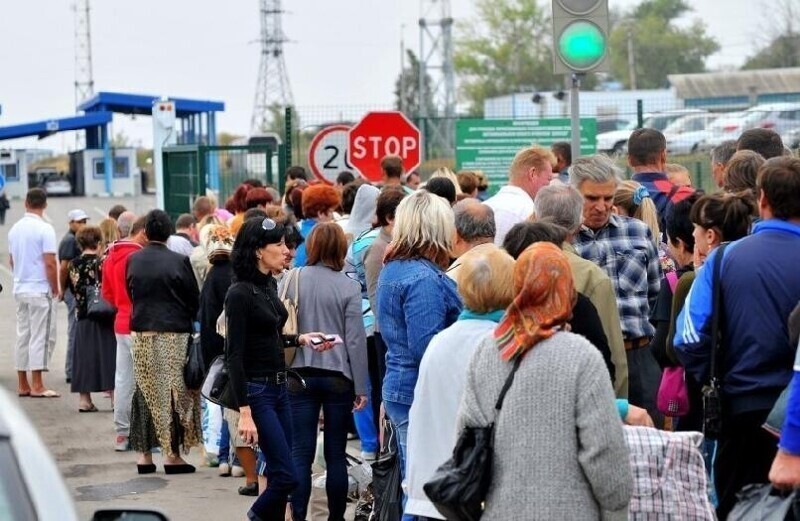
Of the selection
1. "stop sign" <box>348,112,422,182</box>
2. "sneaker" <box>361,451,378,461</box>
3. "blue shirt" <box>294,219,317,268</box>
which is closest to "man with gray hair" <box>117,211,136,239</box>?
"blue shirt" <box>294,219,317,268</box>

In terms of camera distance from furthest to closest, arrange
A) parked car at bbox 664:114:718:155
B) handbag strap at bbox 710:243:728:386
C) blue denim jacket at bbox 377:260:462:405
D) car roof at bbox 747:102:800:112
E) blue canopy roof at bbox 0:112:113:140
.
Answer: blue canopy roof at bbox 0:112:113:140
parked car at bbox 664:114:718:155
car roof at bbox 747:102:800:112
blue denim jacket at bbox 377:260:462:405
handbag strap at bbox 710:243:728:386

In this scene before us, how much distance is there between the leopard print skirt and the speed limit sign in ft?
22.5

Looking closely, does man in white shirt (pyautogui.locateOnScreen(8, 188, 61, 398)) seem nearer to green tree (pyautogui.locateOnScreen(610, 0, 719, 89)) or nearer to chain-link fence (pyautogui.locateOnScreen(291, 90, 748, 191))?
chain-link fence (pyautogui.locateOnScreen(291, 90, 748, 191))

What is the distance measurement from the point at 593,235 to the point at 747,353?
199 centimetres

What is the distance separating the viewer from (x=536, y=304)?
519cm

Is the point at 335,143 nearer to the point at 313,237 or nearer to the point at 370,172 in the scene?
the point at 370,172

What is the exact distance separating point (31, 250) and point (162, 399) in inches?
195

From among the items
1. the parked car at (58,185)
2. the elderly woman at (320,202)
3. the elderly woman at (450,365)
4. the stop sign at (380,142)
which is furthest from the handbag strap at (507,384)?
the parked car at (58,185)

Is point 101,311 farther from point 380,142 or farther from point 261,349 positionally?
point 261,349

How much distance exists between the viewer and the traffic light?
10000mm

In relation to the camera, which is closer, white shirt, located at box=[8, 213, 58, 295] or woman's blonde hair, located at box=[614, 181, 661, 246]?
woman's blonde hair, located at box=[614, 181, 661, 246]

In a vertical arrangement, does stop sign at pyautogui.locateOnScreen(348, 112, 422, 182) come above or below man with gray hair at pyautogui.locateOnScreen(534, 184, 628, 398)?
above

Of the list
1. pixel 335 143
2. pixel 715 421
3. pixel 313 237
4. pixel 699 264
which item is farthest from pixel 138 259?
pixel 335 143

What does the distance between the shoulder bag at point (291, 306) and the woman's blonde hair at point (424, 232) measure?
4.31ft
